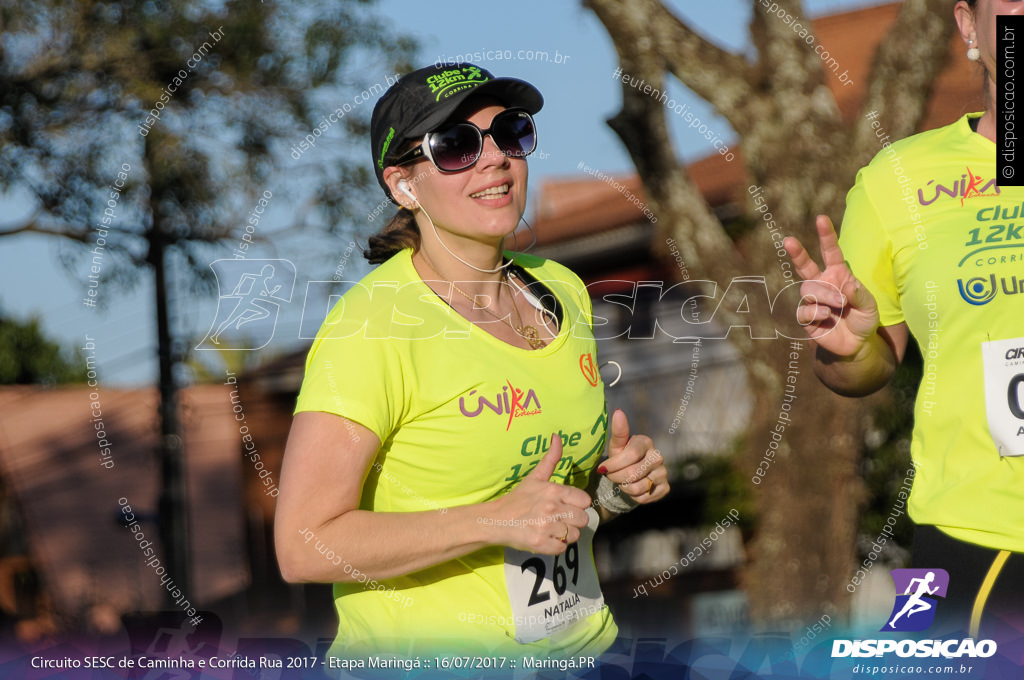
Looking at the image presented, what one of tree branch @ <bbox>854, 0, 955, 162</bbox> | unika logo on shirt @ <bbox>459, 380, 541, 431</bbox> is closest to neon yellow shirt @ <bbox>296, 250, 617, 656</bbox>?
unika logo on shirt @ <bbox>459, 380, 541, 431</bbox>

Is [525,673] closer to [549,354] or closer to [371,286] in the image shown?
[549,354]

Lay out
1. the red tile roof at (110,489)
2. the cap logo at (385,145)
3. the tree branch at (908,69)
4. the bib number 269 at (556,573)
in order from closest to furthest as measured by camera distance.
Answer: the bib number 269 at (556,573) < the cap logo at (385,145) < the tree branch at (908,69) < the red tile roof at (110,489)

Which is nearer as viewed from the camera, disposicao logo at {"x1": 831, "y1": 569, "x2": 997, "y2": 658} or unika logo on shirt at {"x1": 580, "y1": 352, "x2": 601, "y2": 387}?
disposicao logo at {"x1": 831, "y1": 569, "x2": 997, "y2": 658}

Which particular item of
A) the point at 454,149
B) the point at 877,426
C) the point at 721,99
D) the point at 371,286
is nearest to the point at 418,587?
the point at 371,286

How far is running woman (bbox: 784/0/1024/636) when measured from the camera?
2.11m

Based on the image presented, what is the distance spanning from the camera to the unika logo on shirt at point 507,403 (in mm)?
2092

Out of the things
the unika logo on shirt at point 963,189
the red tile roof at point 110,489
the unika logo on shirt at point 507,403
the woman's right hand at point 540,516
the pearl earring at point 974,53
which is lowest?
the red tile roof at point 110,489

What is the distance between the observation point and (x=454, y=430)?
208 cm

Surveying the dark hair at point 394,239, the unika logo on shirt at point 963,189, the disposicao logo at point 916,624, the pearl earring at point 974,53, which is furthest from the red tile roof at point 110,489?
the pearl earring at point 974,53

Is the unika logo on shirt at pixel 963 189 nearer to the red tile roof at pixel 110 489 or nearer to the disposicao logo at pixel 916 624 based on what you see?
the disposicao logo at pixel 916 624

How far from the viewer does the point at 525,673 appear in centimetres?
214

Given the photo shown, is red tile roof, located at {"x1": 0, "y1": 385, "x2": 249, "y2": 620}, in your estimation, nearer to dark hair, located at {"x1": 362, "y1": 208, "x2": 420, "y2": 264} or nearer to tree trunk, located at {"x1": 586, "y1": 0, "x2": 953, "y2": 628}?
tree trunk, located at {"x1": 586, "y1": 0, "x2": 953, "y2": 628}

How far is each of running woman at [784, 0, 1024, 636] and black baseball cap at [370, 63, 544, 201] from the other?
702 mm

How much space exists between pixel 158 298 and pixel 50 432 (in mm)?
4351
